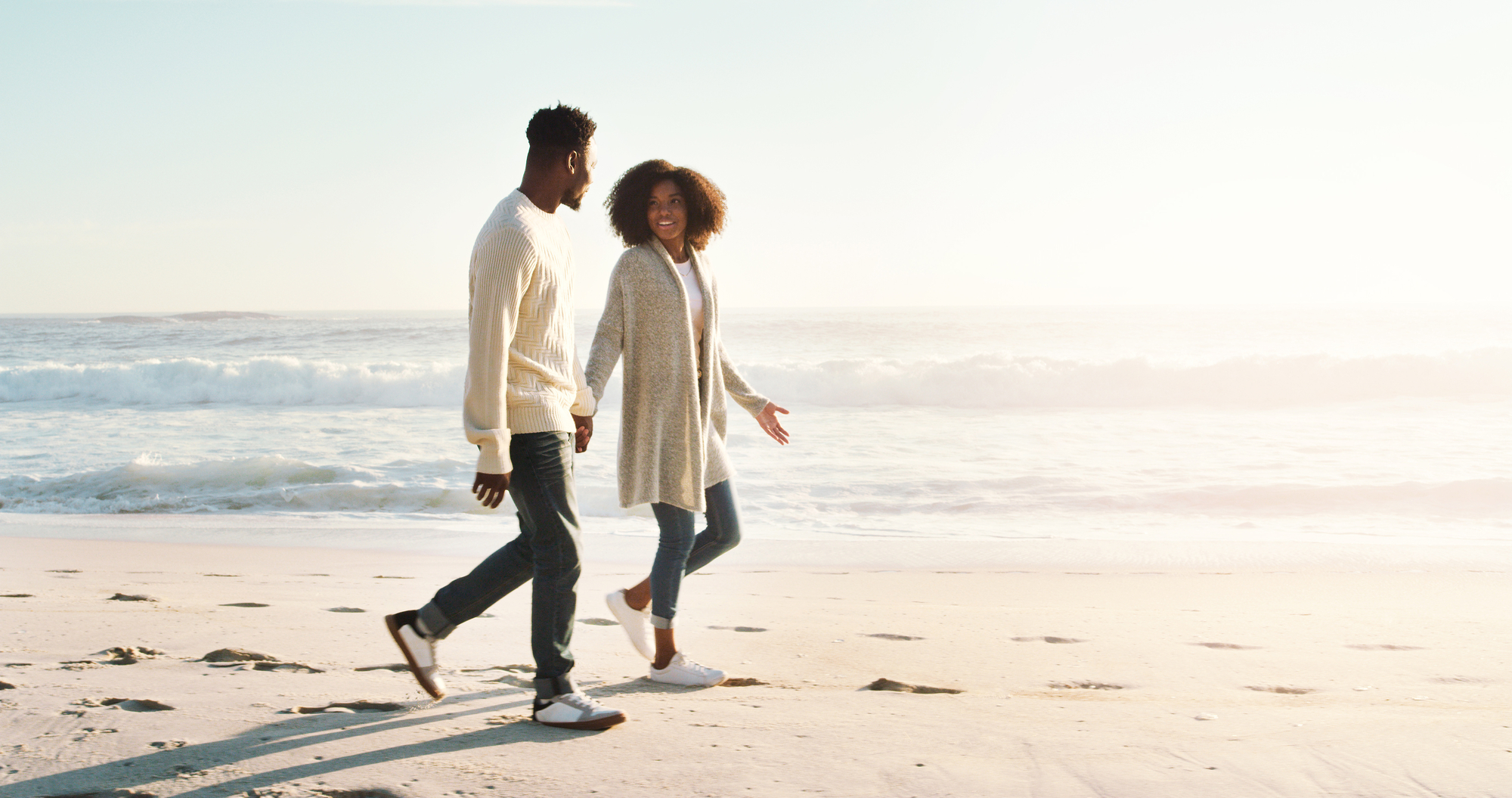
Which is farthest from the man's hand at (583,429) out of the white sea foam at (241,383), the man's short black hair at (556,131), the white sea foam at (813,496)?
the white sea foam at (241,383)

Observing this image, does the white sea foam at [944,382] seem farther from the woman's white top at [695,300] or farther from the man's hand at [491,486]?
the man's hand at [491,486]

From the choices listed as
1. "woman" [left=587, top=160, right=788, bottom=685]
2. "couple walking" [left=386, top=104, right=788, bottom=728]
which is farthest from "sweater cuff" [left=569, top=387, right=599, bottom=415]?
"woman" [left=587, top=160, right=788, bottom=685]

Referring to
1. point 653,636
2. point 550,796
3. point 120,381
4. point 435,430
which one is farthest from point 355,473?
Answer: point 120,381

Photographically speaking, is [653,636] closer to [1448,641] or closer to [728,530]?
[728,530]

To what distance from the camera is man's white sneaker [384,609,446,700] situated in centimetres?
266

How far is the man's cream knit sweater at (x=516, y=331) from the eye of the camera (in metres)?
2.30

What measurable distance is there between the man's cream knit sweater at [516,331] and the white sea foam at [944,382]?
1513 centimetres

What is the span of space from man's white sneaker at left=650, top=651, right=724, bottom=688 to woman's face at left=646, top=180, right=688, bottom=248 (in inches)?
50.4

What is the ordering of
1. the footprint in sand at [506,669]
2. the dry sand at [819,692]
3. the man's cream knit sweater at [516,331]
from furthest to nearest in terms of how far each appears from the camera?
the footprint in sand at [506,669] → the man's cream knit sweater at [516,331] → the dry sand at [819,692]

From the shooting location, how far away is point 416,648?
2654 mm

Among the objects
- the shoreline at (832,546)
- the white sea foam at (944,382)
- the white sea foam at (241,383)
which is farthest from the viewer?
the white sea foam at (241,383)

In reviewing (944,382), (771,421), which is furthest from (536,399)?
(944,382)

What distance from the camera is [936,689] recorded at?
311 centimetres

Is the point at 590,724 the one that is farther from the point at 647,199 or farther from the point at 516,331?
the point at 647,199
